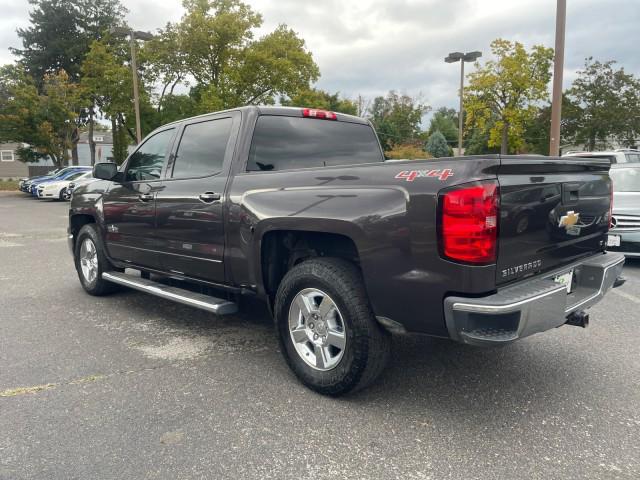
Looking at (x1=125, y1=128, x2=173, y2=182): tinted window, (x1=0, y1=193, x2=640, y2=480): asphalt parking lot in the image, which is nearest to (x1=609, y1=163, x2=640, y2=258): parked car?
(x1=0, y1=193, x2=640, y2=480): asphalt parking lot

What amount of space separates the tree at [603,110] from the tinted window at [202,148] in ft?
136

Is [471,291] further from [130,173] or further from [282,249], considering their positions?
[130,173]

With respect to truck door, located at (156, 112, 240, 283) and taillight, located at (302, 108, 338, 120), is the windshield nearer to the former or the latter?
taillight, located at (302, 108, 338, 120)

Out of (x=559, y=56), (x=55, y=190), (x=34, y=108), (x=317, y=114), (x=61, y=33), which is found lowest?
(x=55, y=190)

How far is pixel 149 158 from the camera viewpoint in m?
5.05

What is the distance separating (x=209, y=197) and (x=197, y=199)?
0.17 m

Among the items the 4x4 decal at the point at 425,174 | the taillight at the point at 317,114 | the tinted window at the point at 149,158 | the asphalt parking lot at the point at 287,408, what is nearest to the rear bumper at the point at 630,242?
the asphalt parking lot at the point at 287,408

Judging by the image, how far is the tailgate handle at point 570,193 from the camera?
124 inches

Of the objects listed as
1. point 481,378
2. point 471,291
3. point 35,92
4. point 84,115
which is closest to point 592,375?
point 481,378

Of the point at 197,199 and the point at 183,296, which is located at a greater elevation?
the point at 197,199

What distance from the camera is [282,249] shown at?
12.3 ft

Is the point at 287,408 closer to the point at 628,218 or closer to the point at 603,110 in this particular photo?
the point at 628,218

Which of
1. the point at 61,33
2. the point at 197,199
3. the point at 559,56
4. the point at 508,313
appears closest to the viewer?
the point at 508,313

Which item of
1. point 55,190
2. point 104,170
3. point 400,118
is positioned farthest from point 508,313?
point 400,118
